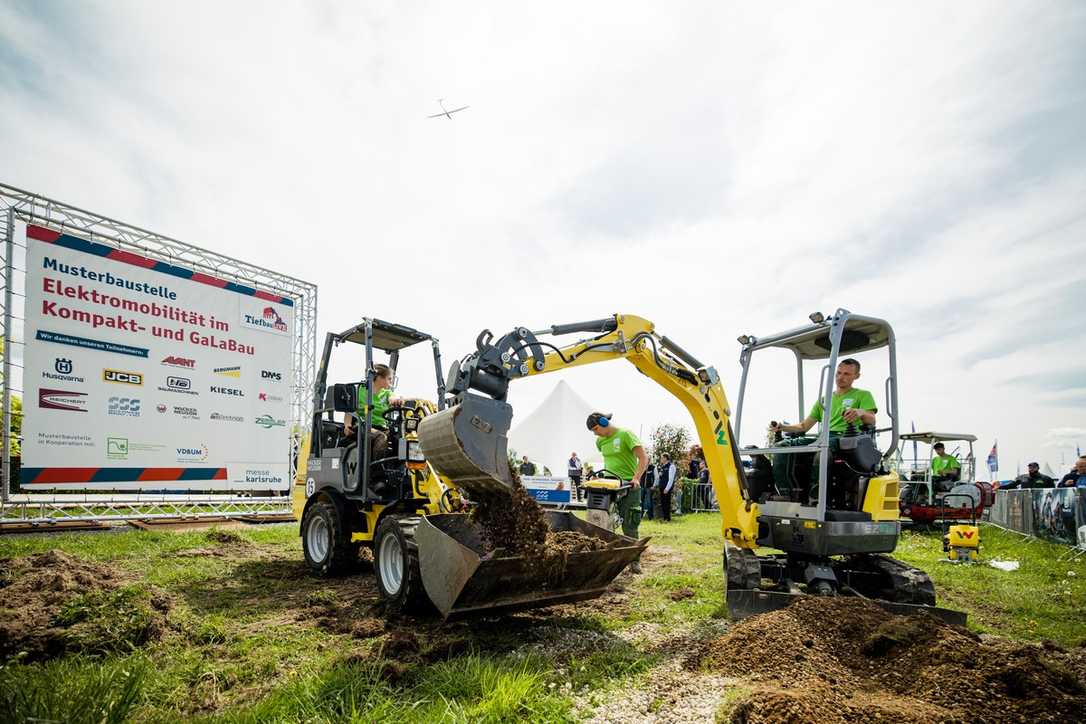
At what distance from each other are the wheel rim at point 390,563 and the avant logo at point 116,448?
26.6 ft

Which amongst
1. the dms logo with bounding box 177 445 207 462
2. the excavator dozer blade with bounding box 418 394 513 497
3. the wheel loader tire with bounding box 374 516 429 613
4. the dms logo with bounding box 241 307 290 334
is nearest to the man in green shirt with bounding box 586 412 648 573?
the wheel loader tire with bounding box 374 516 429 613

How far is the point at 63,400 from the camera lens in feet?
34.2

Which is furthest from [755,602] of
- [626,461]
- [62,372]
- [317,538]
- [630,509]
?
[62,372]

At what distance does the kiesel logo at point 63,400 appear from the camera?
33.4ft

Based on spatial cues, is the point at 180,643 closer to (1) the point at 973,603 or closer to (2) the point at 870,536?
(2) the point at 870,536

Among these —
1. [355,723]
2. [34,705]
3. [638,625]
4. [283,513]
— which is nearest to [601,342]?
[638,625]

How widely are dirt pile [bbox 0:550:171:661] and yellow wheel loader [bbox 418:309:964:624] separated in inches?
97.2

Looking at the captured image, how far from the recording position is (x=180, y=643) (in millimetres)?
4477

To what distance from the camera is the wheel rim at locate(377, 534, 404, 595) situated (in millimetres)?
5613

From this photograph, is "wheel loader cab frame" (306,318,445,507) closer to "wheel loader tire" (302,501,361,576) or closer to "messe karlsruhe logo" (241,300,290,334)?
"wheel loader tire" (302,501,361,576)

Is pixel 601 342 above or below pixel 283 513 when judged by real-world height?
above

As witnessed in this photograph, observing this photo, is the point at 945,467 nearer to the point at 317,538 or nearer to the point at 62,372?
the point at 317,538

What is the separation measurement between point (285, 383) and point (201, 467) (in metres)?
2.55

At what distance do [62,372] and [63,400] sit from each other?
0.49 meters
